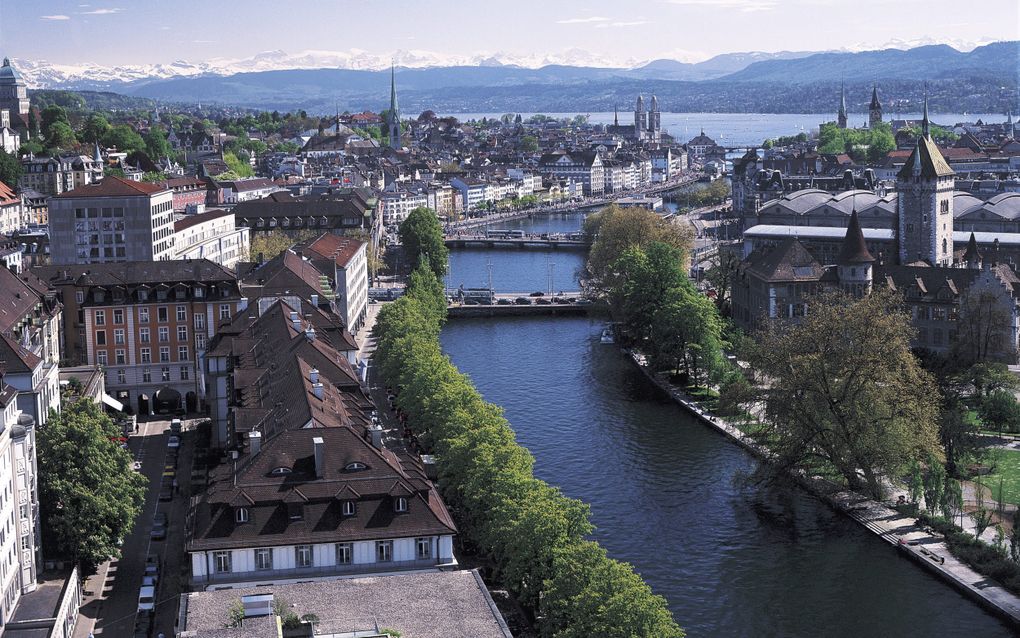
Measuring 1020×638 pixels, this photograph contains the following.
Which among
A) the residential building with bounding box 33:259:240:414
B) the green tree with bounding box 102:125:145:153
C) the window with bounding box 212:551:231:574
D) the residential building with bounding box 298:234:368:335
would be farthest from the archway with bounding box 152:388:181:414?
the green tree with bounding box 102:125:145:153

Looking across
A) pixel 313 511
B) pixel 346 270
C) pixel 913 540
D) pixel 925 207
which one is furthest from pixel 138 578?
pixel 925 207

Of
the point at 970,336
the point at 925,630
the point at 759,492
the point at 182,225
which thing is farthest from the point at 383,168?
the point at 925,630

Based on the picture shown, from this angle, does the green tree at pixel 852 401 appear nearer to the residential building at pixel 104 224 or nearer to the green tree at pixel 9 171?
the residential building at pixel 104 224

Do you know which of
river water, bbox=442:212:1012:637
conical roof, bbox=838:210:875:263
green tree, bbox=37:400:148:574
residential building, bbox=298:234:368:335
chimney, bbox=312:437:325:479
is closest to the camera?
chimney, bbox=312:437:325:479

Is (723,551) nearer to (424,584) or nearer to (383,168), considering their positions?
(424,584)

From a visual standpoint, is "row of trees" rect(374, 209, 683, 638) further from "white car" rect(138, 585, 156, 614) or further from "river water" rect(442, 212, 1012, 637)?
"white car" rect(138, 585, 156, 614)
